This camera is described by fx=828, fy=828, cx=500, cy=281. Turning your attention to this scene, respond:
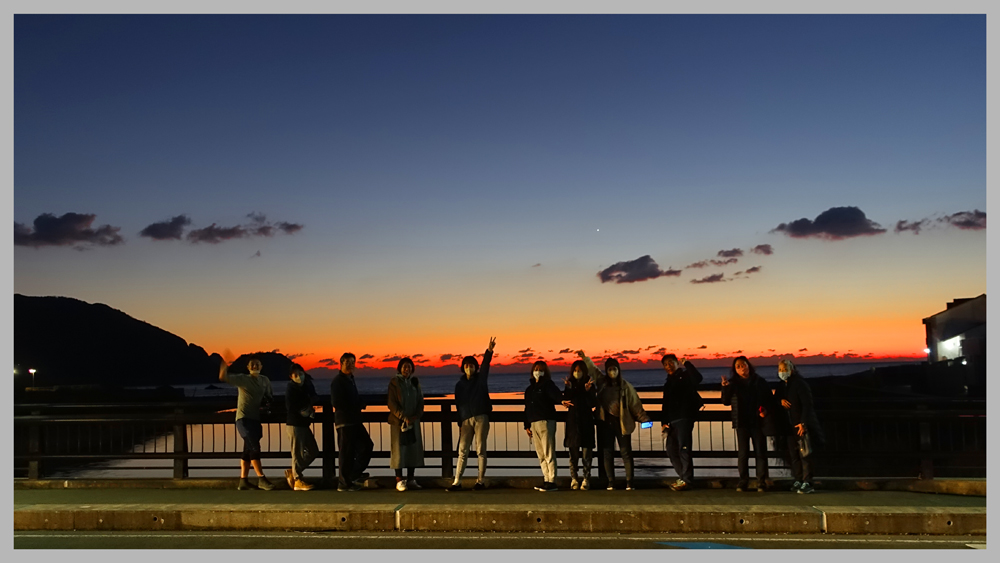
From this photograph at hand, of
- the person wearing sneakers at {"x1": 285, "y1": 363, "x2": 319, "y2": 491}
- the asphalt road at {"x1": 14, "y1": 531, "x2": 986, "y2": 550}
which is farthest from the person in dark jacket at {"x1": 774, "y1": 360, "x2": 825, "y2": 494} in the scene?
the person wearing sneakers at {"x1": 285, "y1": 363, "x2": 319, "y2": 491}

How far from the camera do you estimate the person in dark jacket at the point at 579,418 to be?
1137 centimetres

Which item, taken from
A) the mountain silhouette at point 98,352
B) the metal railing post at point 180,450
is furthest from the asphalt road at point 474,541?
the mountain silhouette at point 98,352

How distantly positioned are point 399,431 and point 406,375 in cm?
77

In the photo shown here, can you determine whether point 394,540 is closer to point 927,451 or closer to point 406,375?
point 406,375

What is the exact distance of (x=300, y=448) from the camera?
37.8ft

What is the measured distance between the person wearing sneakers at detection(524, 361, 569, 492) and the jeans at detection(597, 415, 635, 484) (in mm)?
640

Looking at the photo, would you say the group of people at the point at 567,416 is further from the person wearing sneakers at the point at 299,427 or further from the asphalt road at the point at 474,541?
the asphalt road at the point at 474,541

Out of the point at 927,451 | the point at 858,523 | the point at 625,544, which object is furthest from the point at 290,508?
the point at 927,451

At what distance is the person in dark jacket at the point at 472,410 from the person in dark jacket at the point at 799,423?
12.9ft

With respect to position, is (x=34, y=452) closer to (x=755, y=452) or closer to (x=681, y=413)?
(x=681, y=413)

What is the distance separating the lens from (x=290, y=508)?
9.77 metres

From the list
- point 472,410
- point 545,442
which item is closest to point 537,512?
point 545,442

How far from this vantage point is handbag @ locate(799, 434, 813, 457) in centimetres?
1066

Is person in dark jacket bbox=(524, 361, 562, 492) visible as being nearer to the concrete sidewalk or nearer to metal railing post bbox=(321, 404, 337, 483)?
the concrete sidewalk
